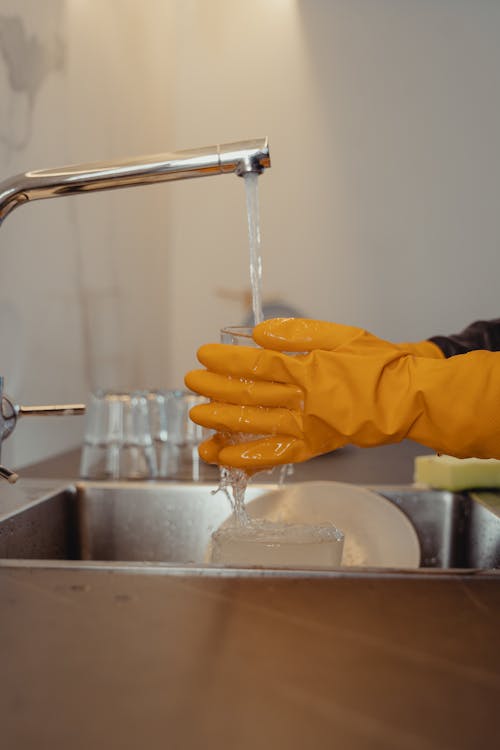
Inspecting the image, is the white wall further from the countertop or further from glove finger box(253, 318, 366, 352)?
the countertop

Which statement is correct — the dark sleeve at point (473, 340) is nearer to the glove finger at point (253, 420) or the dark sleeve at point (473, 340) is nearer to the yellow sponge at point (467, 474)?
the yellow sponge at point (467, 474)

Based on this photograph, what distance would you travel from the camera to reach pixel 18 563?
2.26 feet

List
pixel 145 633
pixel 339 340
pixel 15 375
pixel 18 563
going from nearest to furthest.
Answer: pixel 145 633, pixel 18 563, pixel 339 340, pixel 15 375

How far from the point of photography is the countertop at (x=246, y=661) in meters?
0.41

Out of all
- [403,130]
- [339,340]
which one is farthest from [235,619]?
[403,130]

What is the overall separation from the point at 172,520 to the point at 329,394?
0.49 meters

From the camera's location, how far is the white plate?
104 cm

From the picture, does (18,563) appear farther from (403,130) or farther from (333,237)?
(403,130)

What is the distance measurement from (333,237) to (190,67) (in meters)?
0.82

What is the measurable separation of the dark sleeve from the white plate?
0.45 metres

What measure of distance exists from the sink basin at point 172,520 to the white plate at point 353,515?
0.07m

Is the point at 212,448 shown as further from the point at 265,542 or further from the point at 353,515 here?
the point at 353,515

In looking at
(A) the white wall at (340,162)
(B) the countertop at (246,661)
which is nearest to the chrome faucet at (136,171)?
(B) the countertop at (246,661)

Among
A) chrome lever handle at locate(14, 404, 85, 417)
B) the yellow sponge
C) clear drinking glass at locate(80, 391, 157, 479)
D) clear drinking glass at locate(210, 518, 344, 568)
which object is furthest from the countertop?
clear drinking glass at locate(80, 391, 157, 479)
